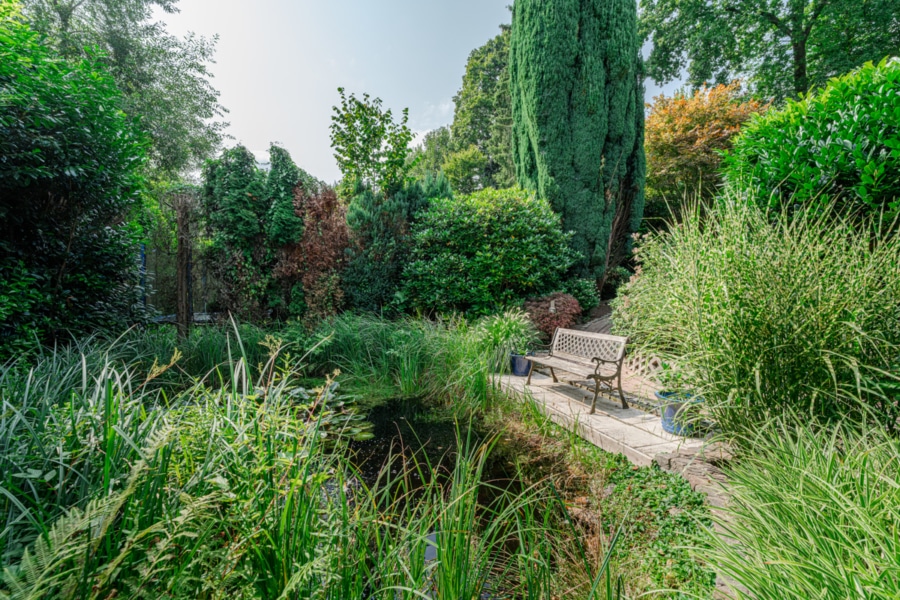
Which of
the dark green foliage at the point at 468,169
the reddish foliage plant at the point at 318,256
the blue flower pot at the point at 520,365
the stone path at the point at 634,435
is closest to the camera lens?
the stone path at the point at 634,435

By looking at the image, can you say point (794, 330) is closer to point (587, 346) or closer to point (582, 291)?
point (587, 346)

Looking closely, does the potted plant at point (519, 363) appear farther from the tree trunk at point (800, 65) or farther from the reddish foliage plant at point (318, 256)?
→ the tree trunk at point (800, 65)

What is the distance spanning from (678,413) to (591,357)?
179cm

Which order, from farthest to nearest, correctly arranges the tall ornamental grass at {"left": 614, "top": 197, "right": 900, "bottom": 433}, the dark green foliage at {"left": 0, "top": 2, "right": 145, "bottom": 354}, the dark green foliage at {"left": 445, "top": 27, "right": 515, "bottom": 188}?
the dark green foliage at {"left": 445, "top": 27, "right": 515, "bottom": 188}
the dark green foliage at {"left": 0, "top": 2, "right": 145, "bottom": 354}
the tall ornamental grass at {"left": 614, "top": 197, "right": 900, "bottom": 433}

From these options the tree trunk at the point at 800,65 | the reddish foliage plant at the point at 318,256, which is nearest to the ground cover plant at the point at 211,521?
the reddish foliage plant at the point at 318,256

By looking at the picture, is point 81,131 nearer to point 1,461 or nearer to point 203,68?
point 1,461

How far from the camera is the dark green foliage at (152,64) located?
9914 millimetres

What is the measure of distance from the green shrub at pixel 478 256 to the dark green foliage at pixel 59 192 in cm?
381

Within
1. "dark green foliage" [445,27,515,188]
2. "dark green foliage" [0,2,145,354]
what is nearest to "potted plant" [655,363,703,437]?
"dark green foliage" [0,2,145,354]

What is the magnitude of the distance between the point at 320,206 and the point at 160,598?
19.2 ft

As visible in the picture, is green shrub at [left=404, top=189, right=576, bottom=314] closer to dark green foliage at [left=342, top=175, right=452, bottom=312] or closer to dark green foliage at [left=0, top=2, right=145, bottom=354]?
dark green foliage at [left=342, top=175, right=452, bottom=312]

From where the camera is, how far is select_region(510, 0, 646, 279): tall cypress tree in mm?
7629

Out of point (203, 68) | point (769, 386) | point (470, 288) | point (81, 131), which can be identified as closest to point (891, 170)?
point (769, 386)

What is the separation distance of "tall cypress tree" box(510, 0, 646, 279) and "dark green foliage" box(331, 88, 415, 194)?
2.82 m
